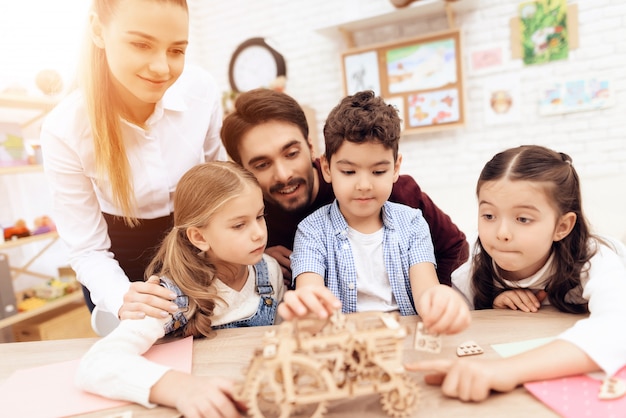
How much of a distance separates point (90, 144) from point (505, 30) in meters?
2.56

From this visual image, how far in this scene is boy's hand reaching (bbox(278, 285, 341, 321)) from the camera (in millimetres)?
626

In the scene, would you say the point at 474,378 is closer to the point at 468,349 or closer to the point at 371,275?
the point at 468,349

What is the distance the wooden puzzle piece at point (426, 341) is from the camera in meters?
0.72

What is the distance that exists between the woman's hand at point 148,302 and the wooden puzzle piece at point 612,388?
0.71 m

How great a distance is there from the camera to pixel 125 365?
70 cm

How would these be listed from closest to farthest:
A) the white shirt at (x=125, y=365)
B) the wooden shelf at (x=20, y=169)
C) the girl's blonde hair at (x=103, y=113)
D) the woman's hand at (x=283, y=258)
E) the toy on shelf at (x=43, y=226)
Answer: the white shirt at (x=125, y=365) → the girl's blonde hair at (x=103, y=113) → the woman's hand at (x=283, y=258) → the wooden shelf at (x=20, y=169) → the toy on shelf at (x=43, y=226)

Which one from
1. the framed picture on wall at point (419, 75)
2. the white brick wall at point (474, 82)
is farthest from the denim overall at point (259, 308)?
the framed picture on wall at point (419, 75)

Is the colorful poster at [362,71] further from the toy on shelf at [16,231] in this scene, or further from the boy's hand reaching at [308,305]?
the boy's hand reaching at [308,305]

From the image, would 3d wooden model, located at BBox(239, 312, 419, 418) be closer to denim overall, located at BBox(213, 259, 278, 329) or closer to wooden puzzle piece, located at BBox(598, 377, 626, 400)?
wooden puzzle piece, located at BBox(598, 377, 626, 400)

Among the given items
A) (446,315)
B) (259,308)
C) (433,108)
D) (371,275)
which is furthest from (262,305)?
(433,108)

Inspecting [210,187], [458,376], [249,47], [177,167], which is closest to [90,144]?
[177,167]

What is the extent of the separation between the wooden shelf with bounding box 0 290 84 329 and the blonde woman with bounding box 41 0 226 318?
1147 millimetres

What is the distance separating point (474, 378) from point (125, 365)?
54cm

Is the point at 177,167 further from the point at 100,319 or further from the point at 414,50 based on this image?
the point at 414,50
